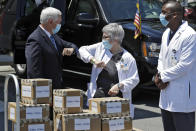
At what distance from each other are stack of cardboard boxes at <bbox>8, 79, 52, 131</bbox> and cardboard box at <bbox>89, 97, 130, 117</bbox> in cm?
47

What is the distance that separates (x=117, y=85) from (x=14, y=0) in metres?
6.68

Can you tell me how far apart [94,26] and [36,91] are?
4.47 m

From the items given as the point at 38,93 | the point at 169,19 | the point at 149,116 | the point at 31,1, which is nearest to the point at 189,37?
the point at 169,19

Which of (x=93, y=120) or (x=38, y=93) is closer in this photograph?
(x=93, y=120)

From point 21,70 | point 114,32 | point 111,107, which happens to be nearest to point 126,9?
point 21,70

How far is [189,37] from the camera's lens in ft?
14.0

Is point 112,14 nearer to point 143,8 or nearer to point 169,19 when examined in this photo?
point 143,8

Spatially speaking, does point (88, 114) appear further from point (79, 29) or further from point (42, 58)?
point (79, 29)

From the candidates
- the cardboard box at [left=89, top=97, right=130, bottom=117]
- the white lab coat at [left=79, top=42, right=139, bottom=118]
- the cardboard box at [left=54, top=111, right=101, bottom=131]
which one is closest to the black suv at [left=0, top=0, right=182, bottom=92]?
the white lab coat at [left=79, top=42, right=139, bottom=118]

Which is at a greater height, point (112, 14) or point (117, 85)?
point (112, 14)

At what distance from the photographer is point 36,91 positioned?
4418 mm

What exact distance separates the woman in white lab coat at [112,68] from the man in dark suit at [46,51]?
369 mm

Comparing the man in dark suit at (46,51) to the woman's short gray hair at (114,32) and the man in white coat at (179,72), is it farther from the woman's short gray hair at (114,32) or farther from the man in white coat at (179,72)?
the man in white coat at (179,72)

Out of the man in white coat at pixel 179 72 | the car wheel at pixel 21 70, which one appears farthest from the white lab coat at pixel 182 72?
the car wheel at pixel 21 70
